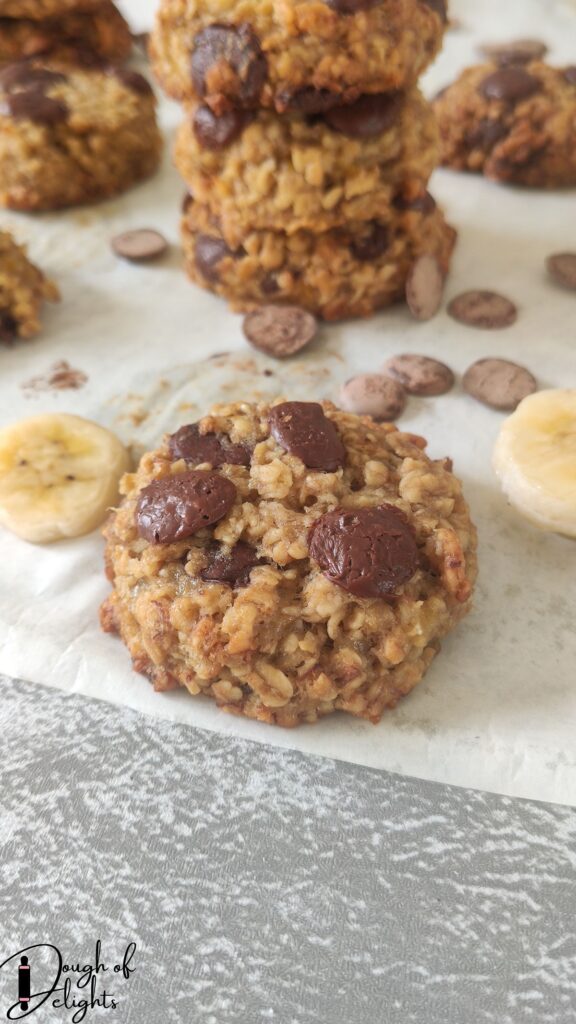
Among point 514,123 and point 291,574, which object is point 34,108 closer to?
point 514,123

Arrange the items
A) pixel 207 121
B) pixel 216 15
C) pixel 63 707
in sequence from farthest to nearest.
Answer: pixel 207 121
pixel 216 15
pixel 63 707

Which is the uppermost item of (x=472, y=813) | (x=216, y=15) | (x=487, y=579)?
(x=216, y=15)

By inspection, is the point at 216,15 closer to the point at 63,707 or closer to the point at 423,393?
the point at 423,393

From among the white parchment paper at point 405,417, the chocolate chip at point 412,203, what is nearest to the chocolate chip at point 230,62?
the chocolate chip at point 412,203

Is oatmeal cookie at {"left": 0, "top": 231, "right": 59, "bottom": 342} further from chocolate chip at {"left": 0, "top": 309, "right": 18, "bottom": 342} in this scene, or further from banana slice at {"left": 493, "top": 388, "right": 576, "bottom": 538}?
banana slice at {"left": 493, "top": 388, "right": 576, "bottom": 538}

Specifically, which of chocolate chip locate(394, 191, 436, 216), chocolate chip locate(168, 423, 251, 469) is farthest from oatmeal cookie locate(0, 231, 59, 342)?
chocolate chip locate(394, 191, 436, 216)

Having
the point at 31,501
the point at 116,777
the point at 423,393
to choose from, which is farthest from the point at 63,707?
the point at 423,393
